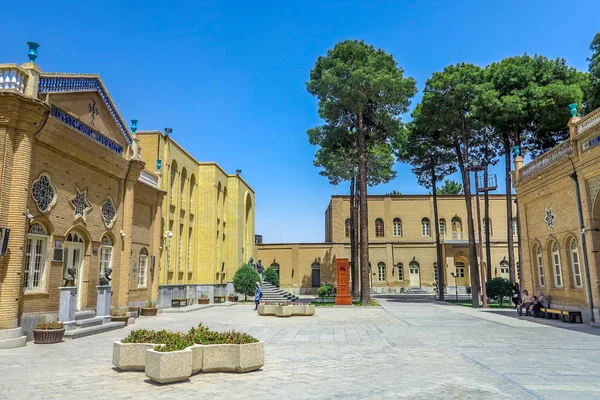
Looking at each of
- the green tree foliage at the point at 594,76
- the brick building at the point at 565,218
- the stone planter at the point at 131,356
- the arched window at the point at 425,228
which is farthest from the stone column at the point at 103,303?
the arched window at the point at 425,228

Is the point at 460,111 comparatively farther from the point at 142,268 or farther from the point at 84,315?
the point at 84,315

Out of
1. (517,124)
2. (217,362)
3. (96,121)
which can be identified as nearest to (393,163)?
(517,124)

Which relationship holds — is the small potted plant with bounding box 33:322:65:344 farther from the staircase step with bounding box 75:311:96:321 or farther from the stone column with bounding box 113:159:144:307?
the stone column with bounding box 113:159:144:307

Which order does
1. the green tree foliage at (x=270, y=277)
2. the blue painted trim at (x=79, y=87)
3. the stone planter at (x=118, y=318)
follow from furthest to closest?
the green tree foliage at (x=270, y=277) < the stone planter at (x=118, y=318) < the blue painted trim at (x=79, y=87)

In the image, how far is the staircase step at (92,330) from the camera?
40.1 ft

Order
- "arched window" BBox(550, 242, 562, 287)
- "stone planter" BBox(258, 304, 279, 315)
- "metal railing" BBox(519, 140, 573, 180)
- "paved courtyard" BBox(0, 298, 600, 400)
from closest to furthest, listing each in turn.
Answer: "paved courtyard" BBox(0, 298, 600, 400)
"metal railing" BBox(519, 140, 573, 180)
"arched window" BBox(550, 242, 562, 287)
"stone planter" BBox(258, 304, 279, 315)

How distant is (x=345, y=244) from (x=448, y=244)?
10675 millimetres

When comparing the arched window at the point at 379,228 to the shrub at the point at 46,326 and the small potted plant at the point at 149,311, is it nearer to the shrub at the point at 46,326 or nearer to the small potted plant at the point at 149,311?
the small potted plant at the point at 149,311

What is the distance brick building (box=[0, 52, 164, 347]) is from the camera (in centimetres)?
Answer: 1111

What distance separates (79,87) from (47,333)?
794cm

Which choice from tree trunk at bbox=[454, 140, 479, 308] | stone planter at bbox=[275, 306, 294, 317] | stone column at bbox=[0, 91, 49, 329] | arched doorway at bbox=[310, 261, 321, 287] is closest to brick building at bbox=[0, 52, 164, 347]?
stone column at bbox=[0, 91, 49, 329]

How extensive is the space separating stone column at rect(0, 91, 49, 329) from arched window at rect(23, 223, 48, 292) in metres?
0.69

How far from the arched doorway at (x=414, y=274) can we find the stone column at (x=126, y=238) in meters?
34.9

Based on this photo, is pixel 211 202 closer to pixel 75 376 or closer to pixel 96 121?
pixel 96 121
